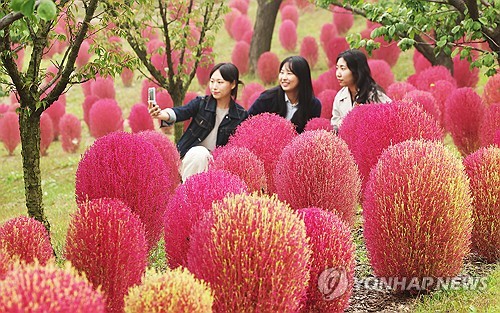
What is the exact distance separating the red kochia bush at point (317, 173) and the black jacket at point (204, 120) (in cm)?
179

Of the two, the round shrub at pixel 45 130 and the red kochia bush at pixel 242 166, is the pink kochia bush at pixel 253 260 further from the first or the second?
the round shrub at pixel 45 130

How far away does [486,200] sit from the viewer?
4832mm

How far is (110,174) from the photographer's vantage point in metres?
4.59

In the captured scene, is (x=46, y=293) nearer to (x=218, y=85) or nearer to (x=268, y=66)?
(x=218, y=85)

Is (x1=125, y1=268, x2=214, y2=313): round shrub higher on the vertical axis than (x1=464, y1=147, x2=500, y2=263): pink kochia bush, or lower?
lower

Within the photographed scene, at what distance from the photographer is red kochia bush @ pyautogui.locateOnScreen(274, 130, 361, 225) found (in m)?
4.88

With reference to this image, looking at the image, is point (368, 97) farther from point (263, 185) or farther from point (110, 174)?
point (110, 174)

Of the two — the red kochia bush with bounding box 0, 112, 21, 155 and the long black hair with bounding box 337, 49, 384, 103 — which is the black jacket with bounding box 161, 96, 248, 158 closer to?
the long black hair with bounding box 337, 49, 384, 103

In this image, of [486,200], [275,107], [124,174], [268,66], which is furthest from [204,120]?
[268,66]

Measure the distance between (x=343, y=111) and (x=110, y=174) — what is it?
3.76 meters

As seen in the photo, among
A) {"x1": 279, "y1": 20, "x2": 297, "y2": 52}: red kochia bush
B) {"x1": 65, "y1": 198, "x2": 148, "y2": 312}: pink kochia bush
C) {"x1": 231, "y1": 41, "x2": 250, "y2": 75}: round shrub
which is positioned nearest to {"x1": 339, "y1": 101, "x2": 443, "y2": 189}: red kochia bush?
{"x1": 65, "y1": 198, "x2": 148, "y2": 312}: pink kochia bush

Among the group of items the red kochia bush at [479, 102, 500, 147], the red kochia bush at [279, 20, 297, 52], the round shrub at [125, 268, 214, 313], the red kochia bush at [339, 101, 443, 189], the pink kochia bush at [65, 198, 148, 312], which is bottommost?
the round shrub at [125, 268, 214, 313]

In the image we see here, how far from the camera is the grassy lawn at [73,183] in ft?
13.8

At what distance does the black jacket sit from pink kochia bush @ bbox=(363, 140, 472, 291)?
265cm
